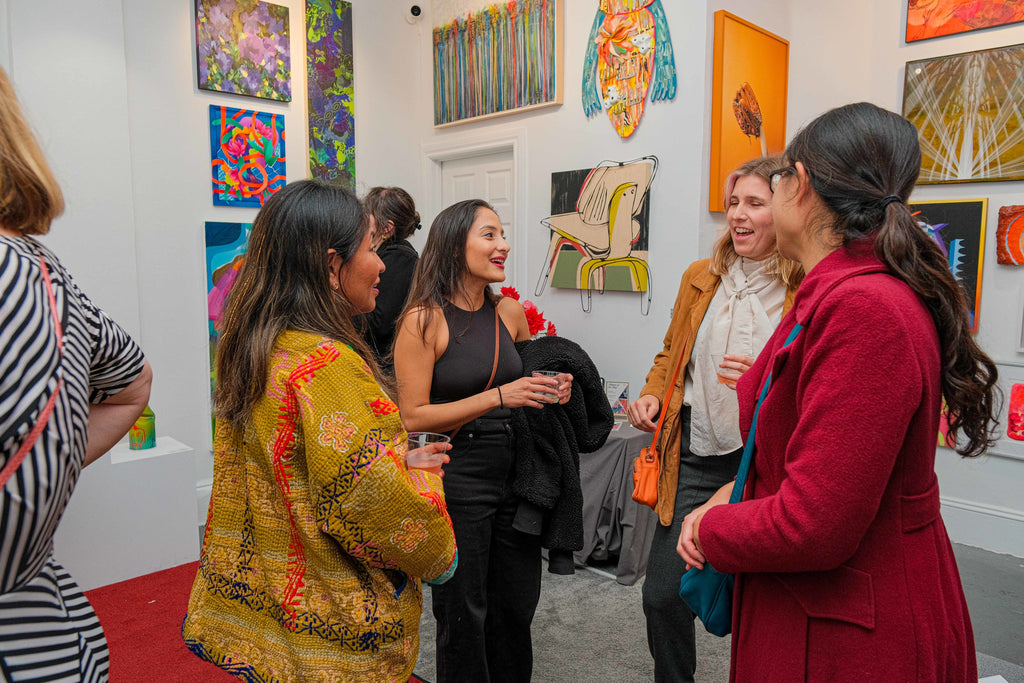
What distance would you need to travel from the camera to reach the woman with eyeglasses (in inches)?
74.5

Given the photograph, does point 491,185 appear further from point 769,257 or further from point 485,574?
point 485,574

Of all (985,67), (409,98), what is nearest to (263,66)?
(409,98)

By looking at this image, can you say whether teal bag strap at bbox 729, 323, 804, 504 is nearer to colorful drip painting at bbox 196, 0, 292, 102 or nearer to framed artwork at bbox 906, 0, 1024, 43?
framed artwork at bbox 906, 0, 1024, 43

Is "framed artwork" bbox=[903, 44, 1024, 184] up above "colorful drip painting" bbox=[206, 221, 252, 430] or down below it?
above

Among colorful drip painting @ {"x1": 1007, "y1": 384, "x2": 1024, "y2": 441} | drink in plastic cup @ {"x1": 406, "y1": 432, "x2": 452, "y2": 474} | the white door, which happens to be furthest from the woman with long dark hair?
colorful drip painting @ {"x1": 1007, "y1": 384, "x2": 1024, "y2": 441}

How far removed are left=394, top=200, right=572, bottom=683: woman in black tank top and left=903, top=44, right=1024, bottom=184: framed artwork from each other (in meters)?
2.92

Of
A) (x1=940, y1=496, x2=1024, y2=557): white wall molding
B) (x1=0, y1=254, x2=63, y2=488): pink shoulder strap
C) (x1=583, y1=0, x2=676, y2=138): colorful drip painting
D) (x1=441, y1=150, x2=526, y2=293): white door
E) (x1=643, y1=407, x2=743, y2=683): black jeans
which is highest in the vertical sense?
(x1=583, y1=0, x2=676, y2=138): colorful drip painting

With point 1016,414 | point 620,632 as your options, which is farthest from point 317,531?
point 1016,414

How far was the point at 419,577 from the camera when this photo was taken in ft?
4.19

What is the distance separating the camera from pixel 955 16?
3873 millimetres

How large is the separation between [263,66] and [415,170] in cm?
144

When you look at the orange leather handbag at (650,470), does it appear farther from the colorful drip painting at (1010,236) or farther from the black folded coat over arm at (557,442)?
the colorful drip painting at (1010,236)

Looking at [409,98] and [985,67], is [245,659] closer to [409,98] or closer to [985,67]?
[985,67]

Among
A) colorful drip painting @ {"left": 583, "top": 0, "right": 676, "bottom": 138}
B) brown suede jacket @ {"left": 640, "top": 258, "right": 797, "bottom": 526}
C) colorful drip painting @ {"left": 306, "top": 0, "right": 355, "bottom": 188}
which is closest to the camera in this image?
brown suede jacket @ {"left": 640, "top": 258, "right": 797, "bottom": 526}
